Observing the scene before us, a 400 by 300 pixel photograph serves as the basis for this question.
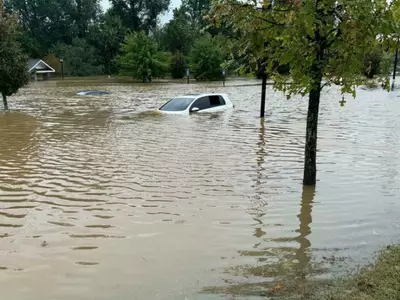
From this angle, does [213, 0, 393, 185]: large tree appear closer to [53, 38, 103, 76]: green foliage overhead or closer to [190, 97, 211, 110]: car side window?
[190, 97, 211, 110]: car side window

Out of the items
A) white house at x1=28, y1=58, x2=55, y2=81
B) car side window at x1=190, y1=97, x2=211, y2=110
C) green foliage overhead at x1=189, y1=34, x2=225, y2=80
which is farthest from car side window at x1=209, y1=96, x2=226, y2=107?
white house at x1=28, y1=58, x2=55, y2=81

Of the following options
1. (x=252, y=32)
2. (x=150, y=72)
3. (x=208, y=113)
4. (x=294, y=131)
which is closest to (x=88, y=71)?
(x=150, y=72)

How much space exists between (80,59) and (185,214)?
7824cm

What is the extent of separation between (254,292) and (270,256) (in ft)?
3.21

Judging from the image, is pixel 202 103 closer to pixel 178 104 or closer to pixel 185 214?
pixel 178 104

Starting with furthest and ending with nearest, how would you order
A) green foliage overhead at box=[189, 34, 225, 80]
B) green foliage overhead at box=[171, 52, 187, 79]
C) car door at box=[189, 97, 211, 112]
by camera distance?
green foliage overhead at box=[171, 52, 187, 79] < green foliage overhead at box=[189, 34, 225, 80] < car door at box=[189, 97, 211, 112]

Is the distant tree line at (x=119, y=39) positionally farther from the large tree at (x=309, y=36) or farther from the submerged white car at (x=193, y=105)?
the large tree at (x=309, y=36)

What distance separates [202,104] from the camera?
63.9 feet

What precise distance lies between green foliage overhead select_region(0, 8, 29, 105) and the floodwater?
9325 mm

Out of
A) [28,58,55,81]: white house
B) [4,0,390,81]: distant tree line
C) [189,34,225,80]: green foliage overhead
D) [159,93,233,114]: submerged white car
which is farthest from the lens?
[28,58,55,81]: white house

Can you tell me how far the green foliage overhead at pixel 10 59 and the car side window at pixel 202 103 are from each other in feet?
29.6

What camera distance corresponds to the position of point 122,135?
14.2 metres

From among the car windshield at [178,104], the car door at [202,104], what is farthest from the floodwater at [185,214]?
the car door at [202,104]

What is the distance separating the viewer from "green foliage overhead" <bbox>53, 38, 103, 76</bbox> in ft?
260
